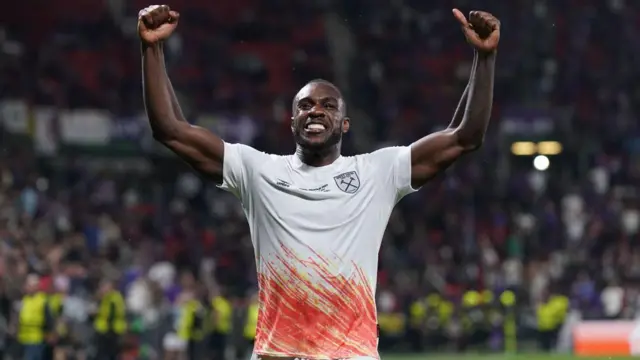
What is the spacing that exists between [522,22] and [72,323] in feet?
45.9

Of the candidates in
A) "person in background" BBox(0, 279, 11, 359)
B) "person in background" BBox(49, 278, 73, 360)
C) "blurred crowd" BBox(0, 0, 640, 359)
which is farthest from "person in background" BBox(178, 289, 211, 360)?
"person in background" BBox(0, 279, 11, 359)

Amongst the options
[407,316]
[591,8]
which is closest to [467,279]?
[407,316]

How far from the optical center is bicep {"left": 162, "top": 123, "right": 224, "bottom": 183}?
17.3 ft

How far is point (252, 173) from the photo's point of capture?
5.29 metres

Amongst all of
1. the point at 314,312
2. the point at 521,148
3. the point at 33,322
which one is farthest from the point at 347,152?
the point at 314,312

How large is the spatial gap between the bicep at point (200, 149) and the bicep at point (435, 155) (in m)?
0.77

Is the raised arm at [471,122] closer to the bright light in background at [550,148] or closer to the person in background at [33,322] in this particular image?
the person in background at [33,322]

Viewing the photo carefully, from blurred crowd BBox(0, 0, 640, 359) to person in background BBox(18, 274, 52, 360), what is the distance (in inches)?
5.5

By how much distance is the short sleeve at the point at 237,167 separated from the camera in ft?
17.4

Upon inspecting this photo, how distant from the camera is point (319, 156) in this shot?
5.30 m

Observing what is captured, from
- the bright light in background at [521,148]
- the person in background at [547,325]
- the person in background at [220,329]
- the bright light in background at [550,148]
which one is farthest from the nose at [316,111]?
the bright light in background at [550,148]

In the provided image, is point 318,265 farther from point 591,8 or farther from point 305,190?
point 591,8

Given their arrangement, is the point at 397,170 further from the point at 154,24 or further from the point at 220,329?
the point at 220,329

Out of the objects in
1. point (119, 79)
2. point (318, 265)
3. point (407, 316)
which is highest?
point (119, 79)
